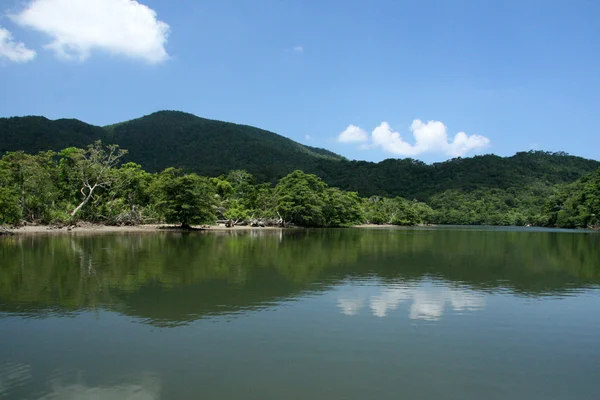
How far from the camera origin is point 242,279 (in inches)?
614

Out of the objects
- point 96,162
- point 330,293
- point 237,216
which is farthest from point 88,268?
point 237,216

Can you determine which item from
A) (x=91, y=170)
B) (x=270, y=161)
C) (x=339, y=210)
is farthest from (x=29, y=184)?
(x=270, y=161)

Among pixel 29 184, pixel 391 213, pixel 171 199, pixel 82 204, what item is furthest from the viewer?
pixel 391 213

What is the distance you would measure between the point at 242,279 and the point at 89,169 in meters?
37.4

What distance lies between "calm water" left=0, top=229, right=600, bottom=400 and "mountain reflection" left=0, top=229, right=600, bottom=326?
92 mm

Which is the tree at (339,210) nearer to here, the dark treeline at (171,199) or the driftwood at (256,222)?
the dark treeline at (171,199)

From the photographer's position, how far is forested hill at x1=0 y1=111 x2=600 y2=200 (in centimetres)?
13088

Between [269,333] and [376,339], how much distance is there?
7.01ft

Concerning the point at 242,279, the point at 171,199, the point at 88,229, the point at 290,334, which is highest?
the point at 171,199

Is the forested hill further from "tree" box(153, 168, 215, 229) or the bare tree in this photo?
"tree" box(153, 168, 215, 229)

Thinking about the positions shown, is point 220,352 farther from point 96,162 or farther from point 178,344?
point 96,162

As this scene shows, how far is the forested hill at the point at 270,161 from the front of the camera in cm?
13088

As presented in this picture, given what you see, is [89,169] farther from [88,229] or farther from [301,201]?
[301,201]

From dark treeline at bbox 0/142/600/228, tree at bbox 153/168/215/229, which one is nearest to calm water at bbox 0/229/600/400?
dark treeline at bbox 0/142/600/228
